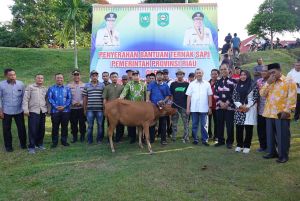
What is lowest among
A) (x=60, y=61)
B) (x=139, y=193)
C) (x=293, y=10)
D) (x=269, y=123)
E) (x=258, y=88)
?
(x=139, y=193)

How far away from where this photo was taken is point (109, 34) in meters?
11.5

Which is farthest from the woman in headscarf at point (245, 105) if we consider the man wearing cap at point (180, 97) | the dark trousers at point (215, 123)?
the man wearing cap at point (180, 97)

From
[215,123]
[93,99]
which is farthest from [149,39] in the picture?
[215,123]

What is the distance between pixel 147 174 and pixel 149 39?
18.6 ft

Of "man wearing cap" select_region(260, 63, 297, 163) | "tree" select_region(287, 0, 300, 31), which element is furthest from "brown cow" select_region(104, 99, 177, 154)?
"tree" select_region(287, 0, 300, 31)

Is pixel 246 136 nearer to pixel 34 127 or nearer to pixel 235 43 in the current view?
pixel 34 127

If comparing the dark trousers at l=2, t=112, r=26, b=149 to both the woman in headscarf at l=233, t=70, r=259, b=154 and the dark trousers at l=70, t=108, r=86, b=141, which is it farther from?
the woman in headscarf at l=233, t=70, r=259, b=154

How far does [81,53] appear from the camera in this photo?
29281mm

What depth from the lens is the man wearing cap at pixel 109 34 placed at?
1148 cm

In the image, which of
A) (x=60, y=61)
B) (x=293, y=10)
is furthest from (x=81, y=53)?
(x=293, y=10)

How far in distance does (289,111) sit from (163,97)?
327 cm

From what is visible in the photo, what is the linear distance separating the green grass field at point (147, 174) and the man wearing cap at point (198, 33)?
11.2 ft

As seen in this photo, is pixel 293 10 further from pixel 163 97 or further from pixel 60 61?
pixel 163 97

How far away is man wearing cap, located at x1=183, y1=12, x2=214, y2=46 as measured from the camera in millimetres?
11281
